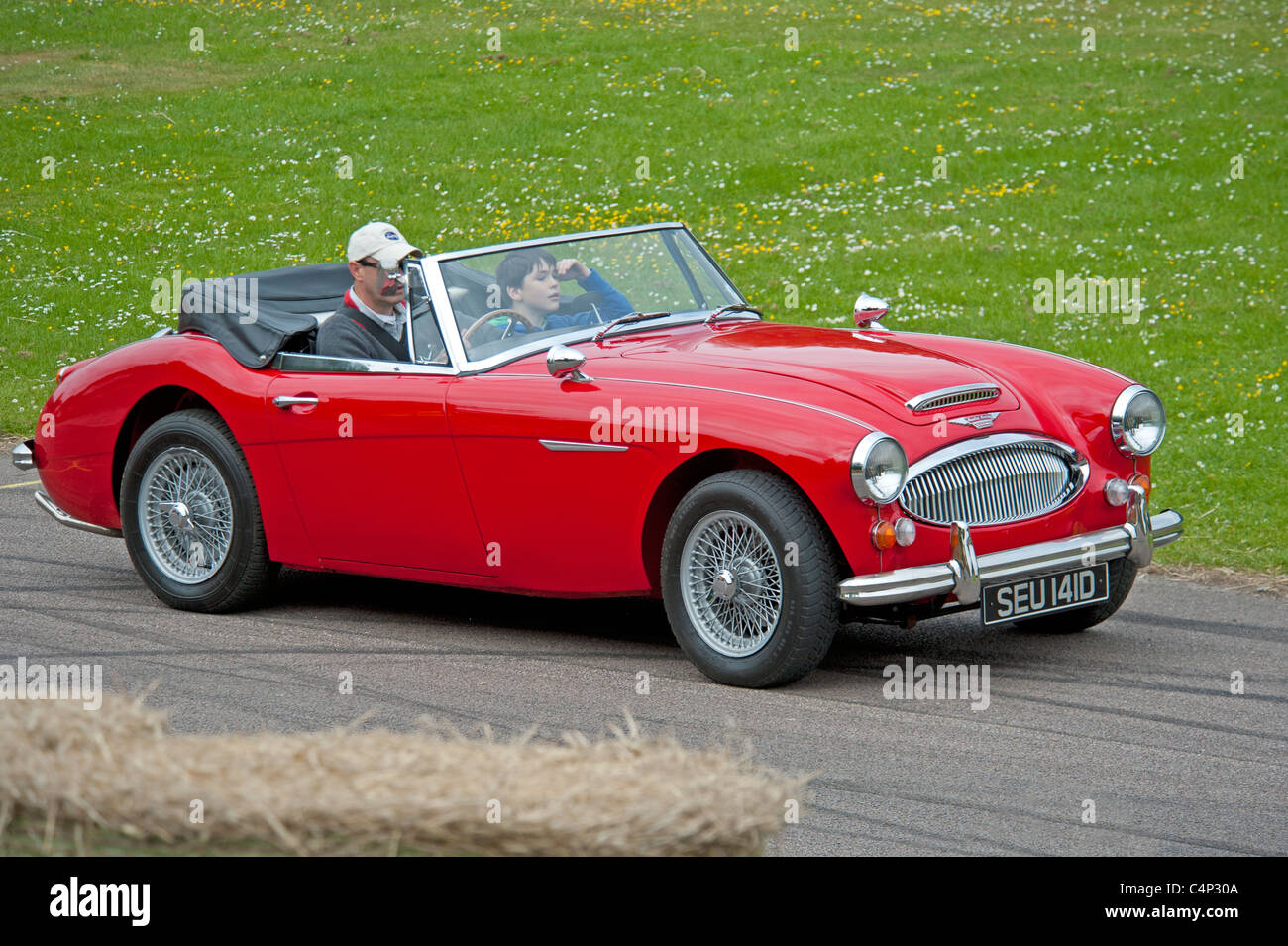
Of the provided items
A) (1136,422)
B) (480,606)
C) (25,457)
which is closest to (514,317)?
(480,606)

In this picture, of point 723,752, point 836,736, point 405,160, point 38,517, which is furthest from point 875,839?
point 405,160

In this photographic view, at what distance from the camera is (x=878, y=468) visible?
5227mm

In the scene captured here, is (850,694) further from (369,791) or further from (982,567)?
(369,791)

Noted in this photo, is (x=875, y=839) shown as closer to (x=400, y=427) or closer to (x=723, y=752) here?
(x=723, y=752)

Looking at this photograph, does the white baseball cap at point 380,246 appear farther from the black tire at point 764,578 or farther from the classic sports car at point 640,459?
the black tire at point 764,578

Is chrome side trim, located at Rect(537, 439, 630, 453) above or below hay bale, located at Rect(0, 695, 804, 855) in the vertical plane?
above

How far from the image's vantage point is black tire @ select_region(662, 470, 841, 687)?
5.32 metres

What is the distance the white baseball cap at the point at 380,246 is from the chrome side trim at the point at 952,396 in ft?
7.34

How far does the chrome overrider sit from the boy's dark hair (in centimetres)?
205

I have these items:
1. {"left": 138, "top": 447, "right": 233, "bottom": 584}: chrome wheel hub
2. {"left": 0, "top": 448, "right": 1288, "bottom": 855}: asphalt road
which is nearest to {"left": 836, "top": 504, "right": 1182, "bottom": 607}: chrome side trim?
{"left": 0, "top": 448, "right": 1288, "bottom": 855}: asphalt road

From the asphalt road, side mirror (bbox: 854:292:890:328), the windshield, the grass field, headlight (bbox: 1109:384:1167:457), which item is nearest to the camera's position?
the asphalt road

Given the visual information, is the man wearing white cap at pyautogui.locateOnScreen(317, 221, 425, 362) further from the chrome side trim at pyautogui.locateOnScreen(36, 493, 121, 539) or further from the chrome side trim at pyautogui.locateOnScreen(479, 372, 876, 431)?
the chrome side trim at pyautogui.locateOnScreen(36, 493, 121, 539)

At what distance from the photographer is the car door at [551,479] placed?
18.9ft
